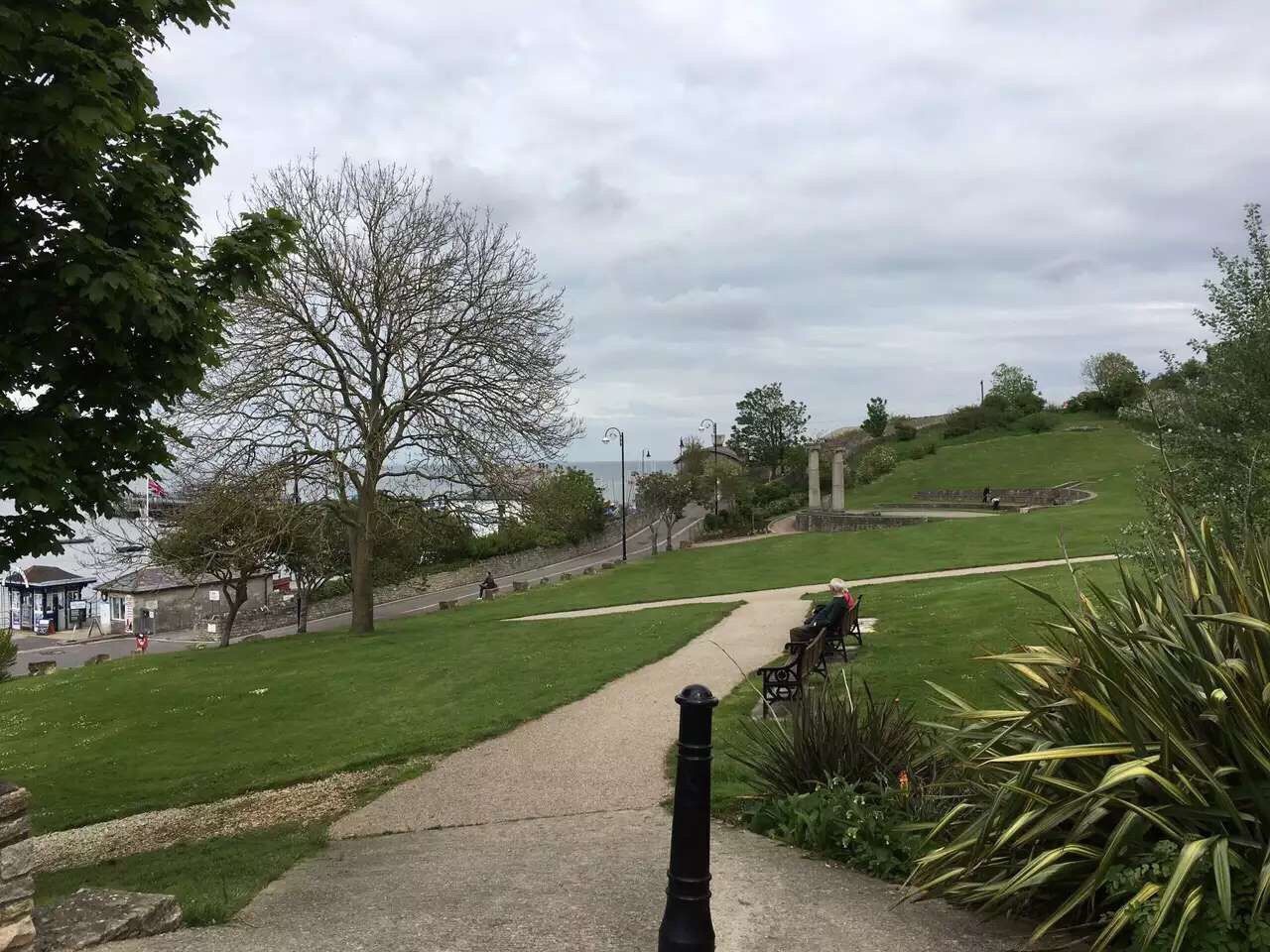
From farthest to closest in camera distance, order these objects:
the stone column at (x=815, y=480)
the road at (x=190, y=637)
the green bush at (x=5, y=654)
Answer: the stone column at (x=815, y=480), the road at (x=190, y=637), the green bush at (x=5, y=654)

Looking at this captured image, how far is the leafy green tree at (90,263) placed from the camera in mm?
4609

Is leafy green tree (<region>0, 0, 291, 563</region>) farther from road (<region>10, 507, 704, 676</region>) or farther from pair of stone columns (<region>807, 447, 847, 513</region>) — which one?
pair of stone columns (<region>807, 447, 847, 513</region>)

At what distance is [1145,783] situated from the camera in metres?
3.62

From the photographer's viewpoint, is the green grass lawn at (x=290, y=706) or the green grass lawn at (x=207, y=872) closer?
the green grass lawn at (x=207, y=872)

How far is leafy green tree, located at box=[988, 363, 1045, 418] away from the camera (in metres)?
78.1

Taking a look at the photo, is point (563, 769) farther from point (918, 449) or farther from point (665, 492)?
point (918, 449)

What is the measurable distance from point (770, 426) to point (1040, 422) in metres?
23.6

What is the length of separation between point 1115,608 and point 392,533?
2431 cm

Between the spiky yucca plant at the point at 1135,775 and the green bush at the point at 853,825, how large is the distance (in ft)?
0.84

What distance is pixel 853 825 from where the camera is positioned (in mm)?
4863

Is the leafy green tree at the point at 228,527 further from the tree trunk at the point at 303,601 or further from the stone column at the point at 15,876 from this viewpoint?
the stone column at the point at 15,876

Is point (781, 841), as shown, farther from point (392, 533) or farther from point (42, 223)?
point (392, 533)

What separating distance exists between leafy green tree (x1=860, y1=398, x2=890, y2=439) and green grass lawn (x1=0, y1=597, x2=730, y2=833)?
66252 mm

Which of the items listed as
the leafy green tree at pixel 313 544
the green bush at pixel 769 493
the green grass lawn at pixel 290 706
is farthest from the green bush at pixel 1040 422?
the green grass lawn at pixel 290 706
